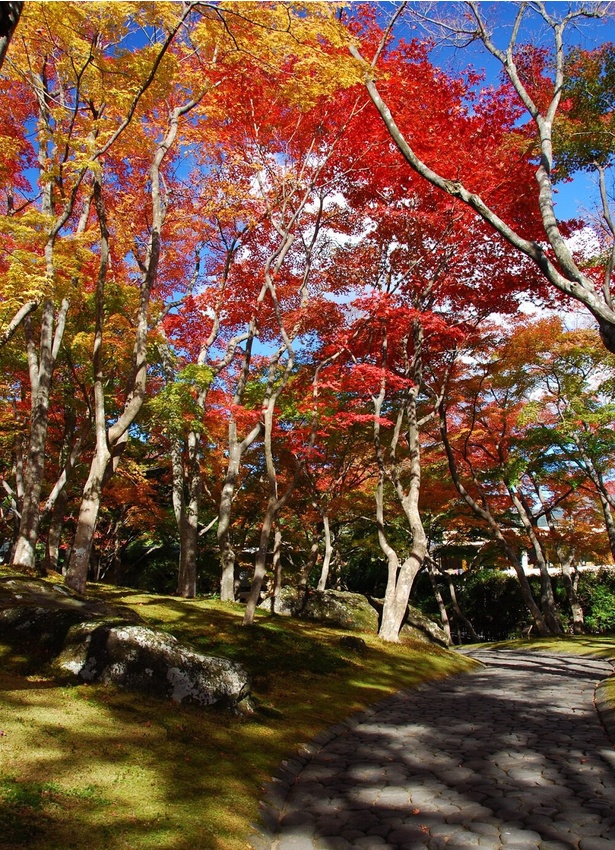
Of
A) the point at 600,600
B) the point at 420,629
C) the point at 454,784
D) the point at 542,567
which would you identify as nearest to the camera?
the point at 454,784

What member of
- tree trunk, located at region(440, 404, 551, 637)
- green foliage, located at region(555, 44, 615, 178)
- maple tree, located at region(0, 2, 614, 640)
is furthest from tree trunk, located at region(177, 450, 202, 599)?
green foliage, located at region(555, 44, 615, 178)

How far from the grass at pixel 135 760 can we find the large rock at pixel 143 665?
17 cm

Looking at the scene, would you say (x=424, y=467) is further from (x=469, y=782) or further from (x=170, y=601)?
(x=469, y=782)

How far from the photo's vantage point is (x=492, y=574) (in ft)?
99.4

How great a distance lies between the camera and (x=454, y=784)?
5.04 meters

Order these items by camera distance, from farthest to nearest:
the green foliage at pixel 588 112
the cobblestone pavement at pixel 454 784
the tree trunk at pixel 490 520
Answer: the tree trunk at pixel 490 520, the green foliage at pixel 588 112, the cobblestone pavement at pixel 454 784

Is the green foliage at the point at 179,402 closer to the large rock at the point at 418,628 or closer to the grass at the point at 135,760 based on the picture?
the grass at the point at 135,760

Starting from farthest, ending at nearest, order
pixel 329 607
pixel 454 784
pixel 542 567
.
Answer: pixel 542 567, pixel 329 607, pixel 454 784

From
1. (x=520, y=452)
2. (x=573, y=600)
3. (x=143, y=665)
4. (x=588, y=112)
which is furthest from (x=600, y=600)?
(x=143, y=665)

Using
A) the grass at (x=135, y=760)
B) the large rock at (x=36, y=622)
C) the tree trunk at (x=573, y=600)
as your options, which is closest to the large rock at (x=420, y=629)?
the grass at (x=135, y=760)

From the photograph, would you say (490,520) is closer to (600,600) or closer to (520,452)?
(520,452)

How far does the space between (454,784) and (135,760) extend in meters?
→ 2.87

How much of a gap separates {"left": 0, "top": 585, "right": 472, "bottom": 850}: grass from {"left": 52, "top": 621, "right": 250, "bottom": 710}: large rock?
17 centimetres

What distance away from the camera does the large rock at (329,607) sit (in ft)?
55.8
